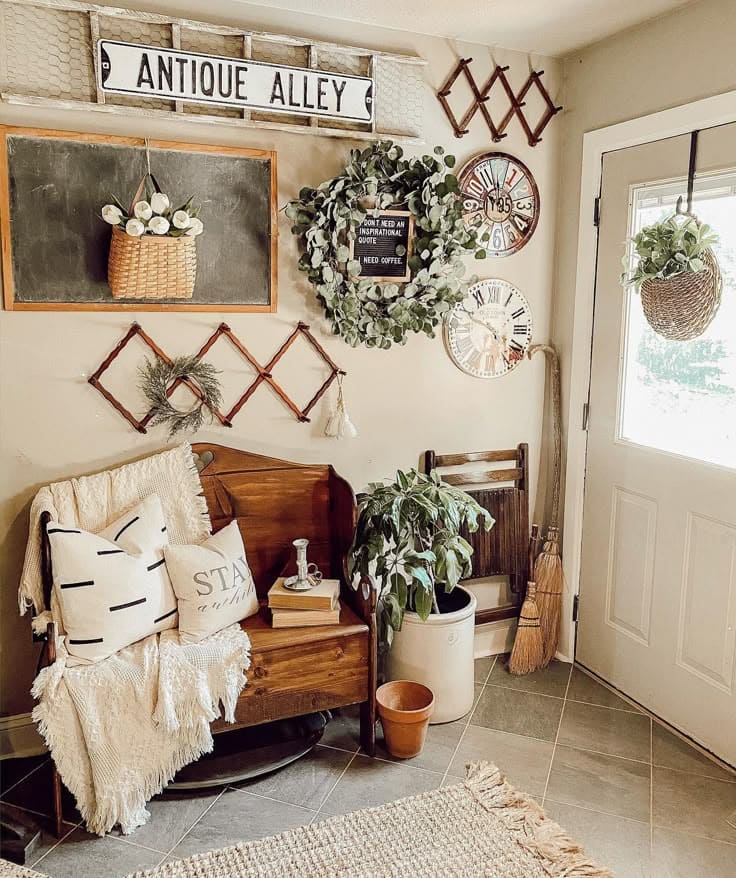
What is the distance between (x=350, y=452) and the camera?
10.2 ft

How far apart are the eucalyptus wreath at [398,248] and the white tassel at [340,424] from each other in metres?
0.23

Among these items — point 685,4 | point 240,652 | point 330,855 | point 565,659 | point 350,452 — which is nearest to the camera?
point 330,855

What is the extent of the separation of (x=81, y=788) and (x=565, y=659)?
80.2 inches

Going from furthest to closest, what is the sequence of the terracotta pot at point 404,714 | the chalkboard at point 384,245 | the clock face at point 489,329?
the clock face at point 489,329
the chalkboard at point 384,245
the terracotta pot at point 404,714

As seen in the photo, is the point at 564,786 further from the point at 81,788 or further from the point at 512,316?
the point at 512,316

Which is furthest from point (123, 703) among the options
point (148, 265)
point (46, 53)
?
point (46, 53)

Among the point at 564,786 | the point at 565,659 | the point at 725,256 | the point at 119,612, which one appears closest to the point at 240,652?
the point at 119,612

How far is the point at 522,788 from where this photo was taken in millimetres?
2549

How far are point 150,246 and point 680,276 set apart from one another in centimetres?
165

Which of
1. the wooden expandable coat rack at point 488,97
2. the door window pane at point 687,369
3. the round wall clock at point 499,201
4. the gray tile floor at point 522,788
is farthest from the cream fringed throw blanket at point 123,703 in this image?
the wooden expandable coat rack at point 488,97

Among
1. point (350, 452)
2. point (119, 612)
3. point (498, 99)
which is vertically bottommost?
point (119, 612)

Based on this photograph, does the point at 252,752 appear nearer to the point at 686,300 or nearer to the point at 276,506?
the point at 276,506

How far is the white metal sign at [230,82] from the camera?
247cm

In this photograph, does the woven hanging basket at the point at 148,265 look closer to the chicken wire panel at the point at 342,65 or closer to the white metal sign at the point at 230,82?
the white metal sign at the point at 230,82
